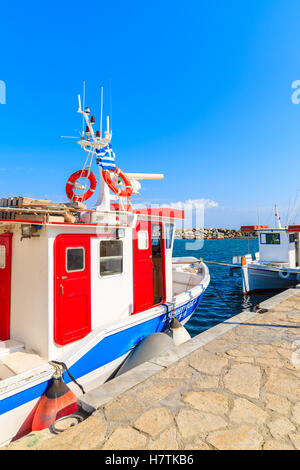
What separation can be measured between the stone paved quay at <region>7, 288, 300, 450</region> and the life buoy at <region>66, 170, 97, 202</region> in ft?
14.8

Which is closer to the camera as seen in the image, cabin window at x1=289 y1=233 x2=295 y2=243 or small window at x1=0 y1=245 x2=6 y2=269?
small window at x1=0 y1=245 x2=6 y2=269

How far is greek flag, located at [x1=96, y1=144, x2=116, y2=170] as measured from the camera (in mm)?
6887

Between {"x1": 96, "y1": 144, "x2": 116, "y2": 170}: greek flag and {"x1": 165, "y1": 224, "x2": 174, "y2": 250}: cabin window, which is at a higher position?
{"x1": 96, "y1": 144, "x2": 116, "y2": 170}: greek flag

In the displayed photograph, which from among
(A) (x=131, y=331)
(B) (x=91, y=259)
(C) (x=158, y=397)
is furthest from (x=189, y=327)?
(C) (x=158, y=397)

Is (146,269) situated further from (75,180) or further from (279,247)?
(279,247)

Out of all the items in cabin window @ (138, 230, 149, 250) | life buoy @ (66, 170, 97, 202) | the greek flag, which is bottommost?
cabin window @ (138, 230, 149, 250)

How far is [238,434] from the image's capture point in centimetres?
229

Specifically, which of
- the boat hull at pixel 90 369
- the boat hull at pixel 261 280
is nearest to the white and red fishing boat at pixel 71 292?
the boat hull at pixel 90 369

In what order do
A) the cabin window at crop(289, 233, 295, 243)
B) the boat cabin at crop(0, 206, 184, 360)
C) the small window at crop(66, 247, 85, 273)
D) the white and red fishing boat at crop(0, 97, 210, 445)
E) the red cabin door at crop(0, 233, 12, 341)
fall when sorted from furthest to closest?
the cabin window at crop(289, 233, 295, 243), the red cabin door at crop(0, 233, 12, 341), the small window at crop(66, 247, 85, 273), the boat cabin at crop(0, 206, 184, 360), the white and red fishing boat at crop(0, 97, 210, 445)

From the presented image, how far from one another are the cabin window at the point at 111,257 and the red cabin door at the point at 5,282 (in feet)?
5.86

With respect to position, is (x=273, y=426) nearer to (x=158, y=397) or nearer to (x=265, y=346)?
(x=158, y=397)

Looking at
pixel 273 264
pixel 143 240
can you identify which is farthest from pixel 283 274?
pixel 143 240

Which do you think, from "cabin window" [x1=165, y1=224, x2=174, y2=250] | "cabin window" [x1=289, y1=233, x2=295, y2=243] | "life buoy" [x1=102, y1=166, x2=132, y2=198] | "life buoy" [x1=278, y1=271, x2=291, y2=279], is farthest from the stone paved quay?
"cabin window" [x1=289, y1=233, x2=295, y2=243]

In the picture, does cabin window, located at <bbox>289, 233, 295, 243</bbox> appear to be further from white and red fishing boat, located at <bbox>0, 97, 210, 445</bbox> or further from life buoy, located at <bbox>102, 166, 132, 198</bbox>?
life buoy, located at <bbox>102, 166, 132, 198</bbox>
